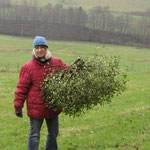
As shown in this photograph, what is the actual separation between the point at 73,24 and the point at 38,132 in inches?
4650

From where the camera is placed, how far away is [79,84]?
16.2 ft

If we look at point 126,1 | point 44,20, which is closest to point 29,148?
point 44,20

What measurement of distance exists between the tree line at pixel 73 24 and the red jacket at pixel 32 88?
101m

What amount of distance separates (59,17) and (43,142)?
12423cm

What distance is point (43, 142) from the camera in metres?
6.91

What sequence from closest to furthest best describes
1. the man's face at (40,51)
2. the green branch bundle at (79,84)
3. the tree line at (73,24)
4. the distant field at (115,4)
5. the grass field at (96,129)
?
the green branch bundle at (79,84)
the man's face at (40,51)
the grass field at (96,129)
the tree line at (73,24)
the distant field at (115,4)

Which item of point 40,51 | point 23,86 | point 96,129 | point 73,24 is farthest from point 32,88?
point 73,24

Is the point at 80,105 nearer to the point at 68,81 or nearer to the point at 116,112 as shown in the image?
the point at 68,81

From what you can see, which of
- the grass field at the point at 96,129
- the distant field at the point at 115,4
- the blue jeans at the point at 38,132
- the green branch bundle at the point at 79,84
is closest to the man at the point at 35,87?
the blue jeans at the point at 38,132

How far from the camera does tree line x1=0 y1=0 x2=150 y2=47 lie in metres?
108

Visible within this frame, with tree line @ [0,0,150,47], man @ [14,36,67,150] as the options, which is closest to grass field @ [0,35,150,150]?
man @ [14,36,67,150]

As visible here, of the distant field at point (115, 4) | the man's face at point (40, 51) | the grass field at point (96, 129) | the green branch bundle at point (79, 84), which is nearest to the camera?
the green branch bundle at point (79, 84)

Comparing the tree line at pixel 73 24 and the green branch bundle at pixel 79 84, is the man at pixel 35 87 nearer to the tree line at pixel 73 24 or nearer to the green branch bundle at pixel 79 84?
the green branch bundle at pixel 79 84

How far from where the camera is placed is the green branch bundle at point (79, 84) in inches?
196
